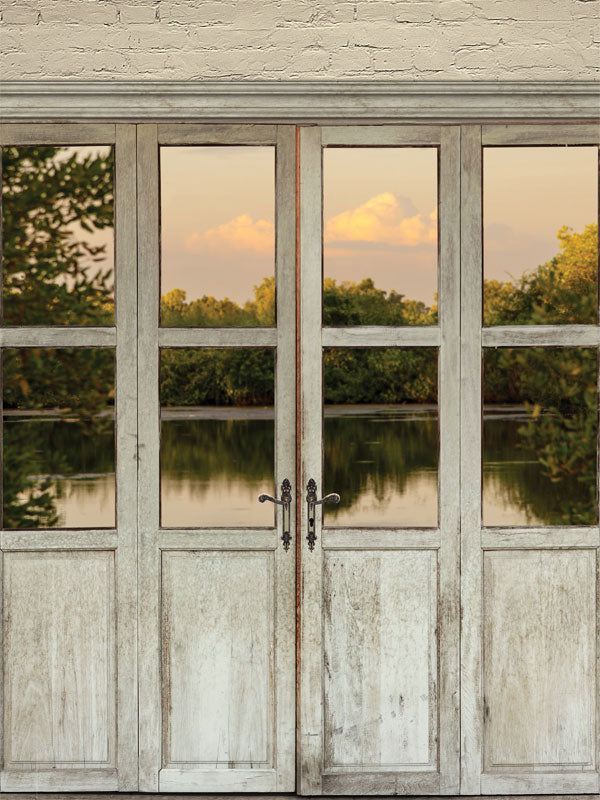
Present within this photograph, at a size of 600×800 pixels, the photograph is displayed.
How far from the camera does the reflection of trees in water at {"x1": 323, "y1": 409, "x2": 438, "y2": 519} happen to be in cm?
317

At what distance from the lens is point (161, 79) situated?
2.87m

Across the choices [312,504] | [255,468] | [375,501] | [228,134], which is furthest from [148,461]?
[228,134]

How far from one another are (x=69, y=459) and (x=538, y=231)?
184 cm

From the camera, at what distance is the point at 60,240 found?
322 centimetres

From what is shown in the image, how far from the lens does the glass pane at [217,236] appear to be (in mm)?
3174

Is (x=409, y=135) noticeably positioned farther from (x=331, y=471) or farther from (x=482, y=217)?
(x=331, y=471)

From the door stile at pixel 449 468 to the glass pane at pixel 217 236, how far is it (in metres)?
0.61

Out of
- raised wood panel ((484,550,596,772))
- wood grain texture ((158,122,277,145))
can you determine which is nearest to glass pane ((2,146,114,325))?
wood grain texture ((158,122,277,145))

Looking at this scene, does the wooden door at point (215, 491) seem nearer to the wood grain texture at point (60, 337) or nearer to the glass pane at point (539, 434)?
the wood grain texture at point (60, 337)

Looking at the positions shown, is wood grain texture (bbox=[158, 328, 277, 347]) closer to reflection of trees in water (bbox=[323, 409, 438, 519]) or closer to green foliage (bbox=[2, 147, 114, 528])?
green foliage (bbox=[2, 147, 114, 528])

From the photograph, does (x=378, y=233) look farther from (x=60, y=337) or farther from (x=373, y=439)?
(x=60, y=337)

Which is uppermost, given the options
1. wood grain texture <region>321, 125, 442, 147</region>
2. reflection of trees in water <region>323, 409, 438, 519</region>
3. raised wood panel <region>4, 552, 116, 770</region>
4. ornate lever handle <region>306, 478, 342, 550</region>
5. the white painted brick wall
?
the white painted brick wall

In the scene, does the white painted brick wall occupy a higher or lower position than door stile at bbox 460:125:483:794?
higher

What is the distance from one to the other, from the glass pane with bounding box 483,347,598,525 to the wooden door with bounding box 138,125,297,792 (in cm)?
72
